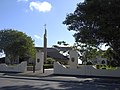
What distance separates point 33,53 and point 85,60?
14.6m

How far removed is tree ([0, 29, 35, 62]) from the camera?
191ft

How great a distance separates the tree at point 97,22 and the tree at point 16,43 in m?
29.0

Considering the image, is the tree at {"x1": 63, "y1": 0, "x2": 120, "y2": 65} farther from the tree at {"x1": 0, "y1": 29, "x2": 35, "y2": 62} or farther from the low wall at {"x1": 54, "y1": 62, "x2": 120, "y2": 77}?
the tree at {"x1": 0, "y1": 29, "x2": 35, "y2": 62}

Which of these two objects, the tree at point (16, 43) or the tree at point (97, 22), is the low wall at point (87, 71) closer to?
the tree at point (97, 22)

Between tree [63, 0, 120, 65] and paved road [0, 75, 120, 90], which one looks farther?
tree [63, 0, 120, 65]

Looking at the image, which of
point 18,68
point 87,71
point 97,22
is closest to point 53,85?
point 97,22

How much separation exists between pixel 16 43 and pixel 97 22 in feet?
111

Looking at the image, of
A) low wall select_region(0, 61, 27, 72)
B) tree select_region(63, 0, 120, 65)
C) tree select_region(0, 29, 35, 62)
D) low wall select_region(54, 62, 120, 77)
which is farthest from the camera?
tree select_region(0, 29, 35, 62)

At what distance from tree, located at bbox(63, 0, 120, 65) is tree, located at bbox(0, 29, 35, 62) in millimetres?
28975

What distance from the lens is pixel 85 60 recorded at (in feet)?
232

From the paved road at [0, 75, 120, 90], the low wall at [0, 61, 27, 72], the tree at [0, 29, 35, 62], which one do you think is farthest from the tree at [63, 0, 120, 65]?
the tree at [0, 29, 35, 62]

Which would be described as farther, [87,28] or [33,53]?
[33,53]


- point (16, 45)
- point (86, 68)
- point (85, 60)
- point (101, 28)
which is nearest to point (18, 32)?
point (16, 45)

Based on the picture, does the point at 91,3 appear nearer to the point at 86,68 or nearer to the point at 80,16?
the point at 80,16
